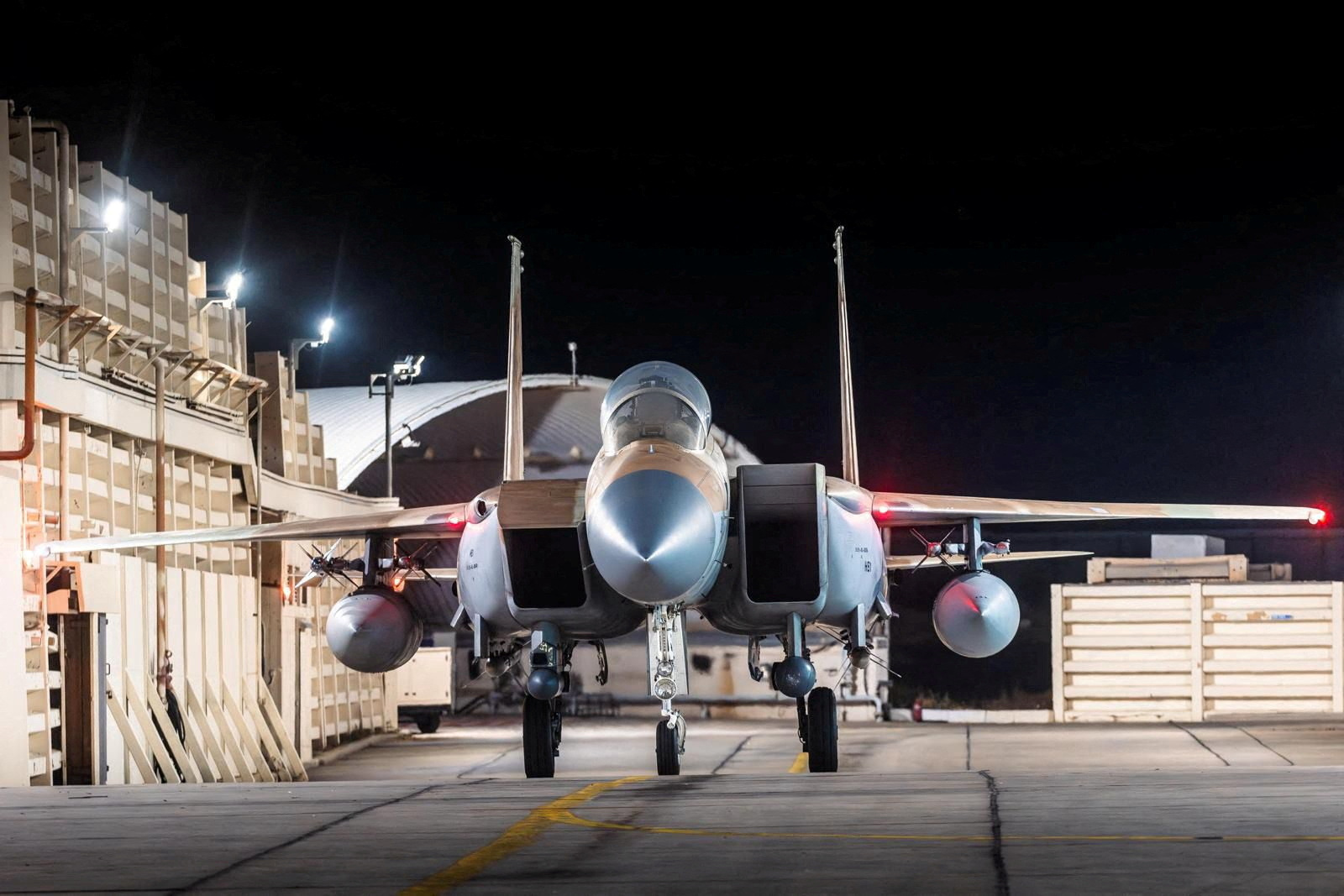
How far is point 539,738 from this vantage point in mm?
15680

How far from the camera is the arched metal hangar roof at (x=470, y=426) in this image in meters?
37.8

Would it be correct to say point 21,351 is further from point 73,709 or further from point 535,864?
point 535,864

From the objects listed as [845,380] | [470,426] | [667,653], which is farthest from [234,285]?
[470,426]

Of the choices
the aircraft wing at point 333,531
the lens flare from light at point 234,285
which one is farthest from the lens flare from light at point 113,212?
the lens flare from light at point 234,285

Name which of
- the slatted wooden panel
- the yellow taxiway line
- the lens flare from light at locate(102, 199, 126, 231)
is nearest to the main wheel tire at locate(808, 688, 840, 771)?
the yellow taxiway line

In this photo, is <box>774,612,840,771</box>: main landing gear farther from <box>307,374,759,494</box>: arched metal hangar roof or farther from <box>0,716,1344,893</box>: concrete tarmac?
<box>307,374,759,494</box>: arched metal hangar roof

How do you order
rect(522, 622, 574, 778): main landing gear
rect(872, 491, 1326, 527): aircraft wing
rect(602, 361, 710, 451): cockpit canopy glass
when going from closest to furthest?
rect(602, 361, 710, 451): cockpit canopy glass
rect(522, 622, 574, 778): main landing gear
rect(872, 491, 1326, 527): aircraft wing

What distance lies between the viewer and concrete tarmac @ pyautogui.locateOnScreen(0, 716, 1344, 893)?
6.75 m

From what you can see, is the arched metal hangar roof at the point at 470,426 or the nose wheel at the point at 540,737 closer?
the nose wheel at the point at 540,737

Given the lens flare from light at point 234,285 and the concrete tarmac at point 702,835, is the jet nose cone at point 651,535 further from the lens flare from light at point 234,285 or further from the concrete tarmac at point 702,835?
the lens flare from light at point 234,285

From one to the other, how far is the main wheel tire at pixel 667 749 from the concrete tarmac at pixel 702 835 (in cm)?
→ 114

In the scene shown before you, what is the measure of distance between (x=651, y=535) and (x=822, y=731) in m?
4.18

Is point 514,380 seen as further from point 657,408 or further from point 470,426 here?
point 470,426

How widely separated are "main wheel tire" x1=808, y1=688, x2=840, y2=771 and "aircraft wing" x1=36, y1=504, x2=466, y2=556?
3.78 metres
